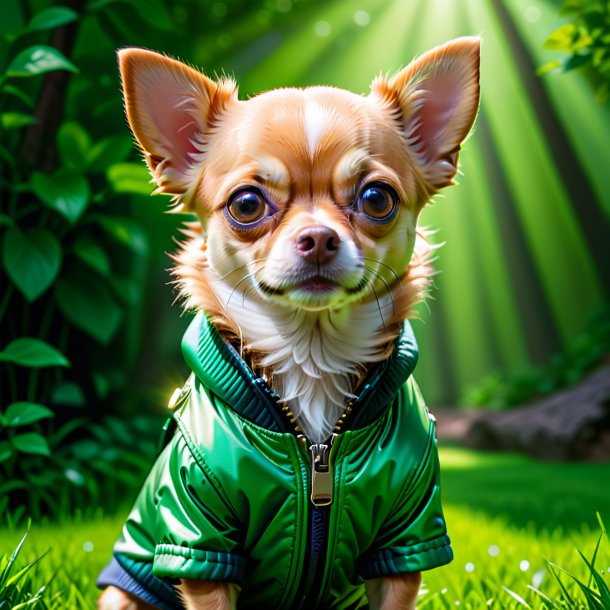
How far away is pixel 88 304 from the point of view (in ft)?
11.4

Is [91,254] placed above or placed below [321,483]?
above

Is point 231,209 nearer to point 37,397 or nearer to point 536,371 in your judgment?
point 37,397

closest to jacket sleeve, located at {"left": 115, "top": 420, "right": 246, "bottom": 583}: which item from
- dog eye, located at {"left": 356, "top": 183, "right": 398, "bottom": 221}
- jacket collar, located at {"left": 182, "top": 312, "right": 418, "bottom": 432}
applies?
jacket collar, located at {"left": 182, "top": 312, "right": 418, "bottom": 432}

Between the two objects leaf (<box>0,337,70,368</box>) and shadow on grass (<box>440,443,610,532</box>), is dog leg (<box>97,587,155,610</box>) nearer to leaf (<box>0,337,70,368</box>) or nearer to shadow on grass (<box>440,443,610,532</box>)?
leaf (<box>0,337,70,368</box>)

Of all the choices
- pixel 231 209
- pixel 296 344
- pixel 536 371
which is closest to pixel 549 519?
pixel 296 344

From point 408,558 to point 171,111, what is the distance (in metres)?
1.16

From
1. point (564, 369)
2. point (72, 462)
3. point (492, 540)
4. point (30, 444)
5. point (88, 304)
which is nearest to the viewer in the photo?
point (30, 444)

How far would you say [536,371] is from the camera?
24.1 feet

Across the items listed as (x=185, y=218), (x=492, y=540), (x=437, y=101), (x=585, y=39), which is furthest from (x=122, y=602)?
(x=185, y=218)

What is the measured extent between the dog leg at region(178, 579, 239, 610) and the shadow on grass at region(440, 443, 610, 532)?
1830 millimetres

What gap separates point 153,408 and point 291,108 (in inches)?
136

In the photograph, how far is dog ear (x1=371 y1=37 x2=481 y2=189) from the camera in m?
1.82

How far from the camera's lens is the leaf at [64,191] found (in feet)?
10.2

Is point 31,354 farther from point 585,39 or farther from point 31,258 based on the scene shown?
point 585,39
